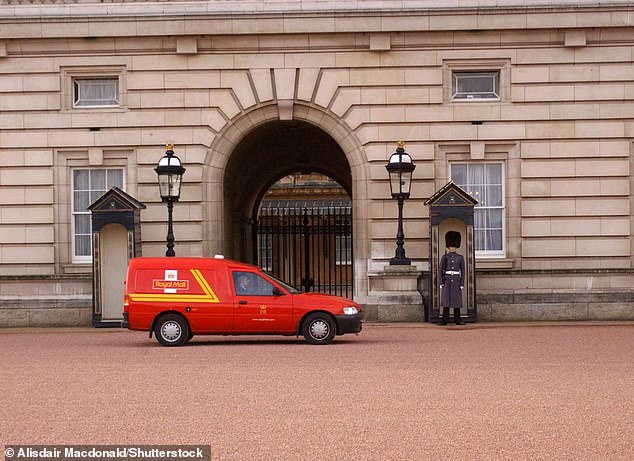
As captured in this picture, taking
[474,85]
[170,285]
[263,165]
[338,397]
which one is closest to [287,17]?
[474,85]

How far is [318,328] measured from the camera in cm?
1898

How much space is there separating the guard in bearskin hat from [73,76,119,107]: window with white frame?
7.49 metres

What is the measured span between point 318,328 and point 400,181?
5475mm

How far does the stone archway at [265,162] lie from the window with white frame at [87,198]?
6.64 ft

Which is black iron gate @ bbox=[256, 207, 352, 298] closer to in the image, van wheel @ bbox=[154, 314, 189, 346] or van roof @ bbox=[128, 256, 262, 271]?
van roof @ bbox=[128, 256, 262, 271]

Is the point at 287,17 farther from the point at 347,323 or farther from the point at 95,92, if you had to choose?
the point at 347,323

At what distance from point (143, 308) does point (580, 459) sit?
35.6ft

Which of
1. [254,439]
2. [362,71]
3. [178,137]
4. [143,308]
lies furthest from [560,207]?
[254,439]

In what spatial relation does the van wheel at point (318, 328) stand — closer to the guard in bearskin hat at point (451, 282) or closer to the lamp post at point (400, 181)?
the guard in bearskin hat at point (451, 282)

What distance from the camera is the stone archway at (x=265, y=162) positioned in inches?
984

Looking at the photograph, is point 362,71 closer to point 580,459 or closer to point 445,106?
point 445,106

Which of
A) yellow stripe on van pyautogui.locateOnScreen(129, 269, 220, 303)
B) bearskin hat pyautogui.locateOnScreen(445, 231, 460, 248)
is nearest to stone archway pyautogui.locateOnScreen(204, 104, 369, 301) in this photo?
bearskin hat pyautogui.locateOnScreen(445, 231, 460, 248)

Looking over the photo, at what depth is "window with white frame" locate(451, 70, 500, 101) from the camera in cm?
2506

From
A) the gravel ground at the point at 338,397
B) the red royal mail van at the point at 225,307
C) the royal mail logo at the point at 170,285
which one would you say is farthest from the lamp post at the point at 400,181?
the royal mail logo at the point at 170,285
